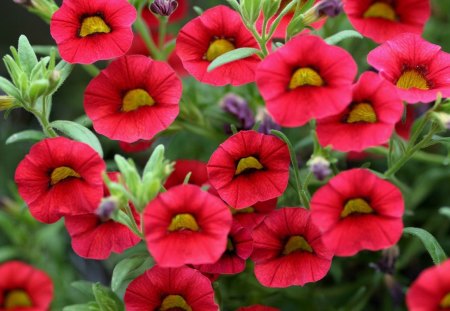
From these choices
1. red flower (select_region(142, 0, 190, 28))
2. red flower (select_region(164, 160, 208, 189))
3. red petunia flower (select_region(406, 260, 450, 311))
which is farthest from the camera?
red flower (select_region(142, 0, 190, 28))

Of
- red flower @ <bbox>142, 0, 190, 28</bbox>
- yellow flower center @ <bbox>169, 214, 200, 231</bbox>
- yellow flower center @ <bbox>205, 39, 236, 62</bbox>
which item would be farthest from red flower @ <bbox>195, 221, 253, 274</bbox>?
red flower @ <bbox>142, 0, 190, 28</bbox>

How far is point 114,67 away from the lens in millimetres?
1296

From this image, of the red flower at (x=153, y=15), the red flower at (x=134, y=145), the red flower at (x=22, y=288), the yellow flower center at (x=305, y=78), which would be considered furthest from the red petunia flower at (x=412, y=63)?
the red flower at (x=153, y=15)

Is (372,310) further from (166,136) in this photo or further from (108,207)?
(108,207)

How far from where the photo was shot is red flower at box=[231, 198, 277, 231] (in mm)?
1263

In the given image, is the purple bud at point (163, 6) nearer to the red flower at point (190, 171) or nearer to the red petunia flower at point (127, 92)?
the red petunia flower at point (127, 92)

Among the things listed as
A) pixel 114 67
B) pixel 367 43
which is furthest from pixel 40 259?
pixel 367 43

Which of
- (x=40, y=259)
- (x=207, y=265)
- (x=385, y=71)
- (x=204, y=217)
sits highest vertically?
(x=385, y=71)

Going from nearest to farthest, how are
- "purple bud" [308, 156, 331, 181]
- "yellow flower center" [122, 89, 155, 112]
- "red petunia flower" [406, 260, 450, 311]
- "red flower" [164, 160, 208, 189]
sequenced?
"red petunia flower" [406, 260, 450, 311] < "purple bud" [308, 156, 331, 181] < "yellow flower center" [122, 89, 155, 112] < "red flower" [164, 160, 208, 189]

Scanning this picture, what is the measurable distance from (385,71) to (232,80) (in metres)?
0.27

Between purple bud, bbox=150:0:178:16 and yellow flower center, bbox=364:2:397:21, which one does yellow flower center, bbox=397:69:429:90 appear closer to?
yellow flower center, bbox=364:2:397:21

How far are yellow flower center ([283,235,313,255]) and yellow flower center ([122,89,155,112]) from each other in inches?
14.1

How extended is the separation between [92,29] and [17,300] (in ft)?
1.64

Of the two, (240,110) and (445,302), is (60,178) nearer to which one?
(240,110)
